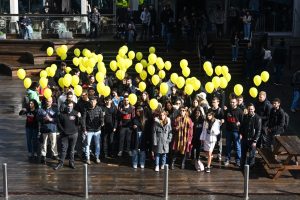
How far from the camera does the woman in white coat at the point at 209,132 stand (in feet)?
44.7

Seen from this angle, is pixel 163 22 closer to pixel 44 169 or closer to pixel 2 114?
pixel 2 114

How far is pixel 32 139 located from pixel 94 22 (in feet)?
50.6

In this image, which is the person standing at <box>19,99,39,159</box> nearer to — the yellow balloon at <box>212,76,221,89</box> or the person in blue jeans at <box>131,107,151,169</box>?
the person in blue jeans at <box>131,107,151,169</box>

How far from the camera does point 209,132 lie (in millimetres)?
13641

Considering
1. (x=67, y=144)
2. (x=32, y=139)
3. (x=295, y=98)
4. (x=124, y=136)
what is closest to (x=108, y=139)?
(x=124, y=136)

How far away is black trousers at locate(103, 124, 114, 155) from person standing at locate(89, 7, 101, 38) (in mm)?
15153

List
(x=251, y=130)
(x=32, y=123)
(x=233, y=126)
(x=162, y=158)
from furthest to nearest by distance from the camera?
1. (x=32, y=123)
2. (x=233, y=126)
3. (x=162, y=158)
4. (x=251, y=130)

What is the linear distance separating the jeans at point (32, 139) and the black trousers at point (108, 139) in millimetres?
1682

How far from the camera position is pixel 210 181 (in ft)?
43.3

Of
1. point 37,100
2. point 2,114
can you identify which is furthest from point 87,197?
point 2,114

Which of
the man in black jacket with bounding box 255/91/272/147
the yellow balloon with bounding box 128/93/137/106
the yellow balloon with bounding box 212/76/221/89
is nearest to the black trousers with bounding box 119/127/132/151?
the yellow balloon with bounding box 128/93/137/106

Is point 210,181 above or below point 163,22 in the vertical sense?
below

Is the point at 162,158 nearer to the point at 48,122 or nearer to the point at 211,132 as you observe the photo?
the point at 211,132

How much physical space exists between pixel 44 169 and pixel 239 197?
15.4ft
